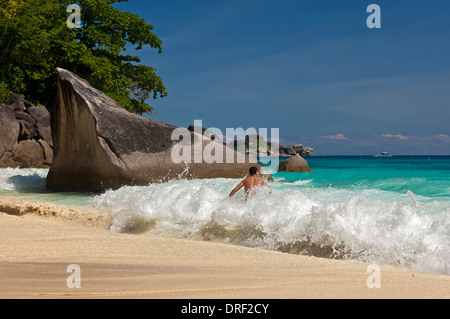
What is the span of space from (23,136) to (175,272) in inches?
735

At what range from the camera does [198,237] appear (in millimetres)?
5570

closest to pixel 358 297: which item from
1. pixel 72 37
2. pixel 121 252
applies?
pixel 121 252

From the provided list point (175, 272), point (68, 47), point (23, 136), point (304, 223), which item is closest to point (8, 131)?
point (23, 136)

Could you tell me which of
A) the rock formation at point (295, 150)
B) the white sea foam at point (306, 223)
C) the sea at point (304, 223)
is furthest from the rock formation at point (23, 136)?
the rock formation at point (295, 150)

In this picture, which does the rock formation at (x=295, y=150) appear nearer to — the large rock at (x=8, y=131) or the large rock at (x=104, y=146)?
the large rock at (x=8, y=131)

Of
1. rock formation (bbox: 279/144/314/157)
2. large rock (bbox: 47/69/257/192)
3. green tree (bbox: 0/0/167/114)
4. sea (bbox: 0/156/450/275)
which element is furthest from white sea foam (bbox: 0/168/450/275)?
rock formation (bbox: 279/144/314/157)

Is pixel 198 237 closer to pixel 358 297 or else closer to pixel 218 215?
pixel 218 215

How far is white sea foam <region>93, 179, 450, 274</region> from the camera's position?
14.0ft

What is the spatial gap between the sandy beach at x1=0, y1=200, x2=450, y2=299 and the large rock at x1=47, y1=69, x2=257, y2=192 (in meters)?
4.54

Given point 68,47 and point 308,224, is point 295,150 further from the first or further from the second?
point 308,224

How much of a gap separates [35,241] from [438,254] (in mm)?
→ 4136

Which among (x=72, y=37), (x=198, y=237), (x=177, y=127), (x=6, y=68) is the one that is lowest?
(x=198, y=237)

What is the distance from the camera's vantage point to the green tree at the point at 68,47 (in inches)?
878

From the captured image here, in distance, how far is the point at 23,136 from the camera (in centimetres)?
1980
